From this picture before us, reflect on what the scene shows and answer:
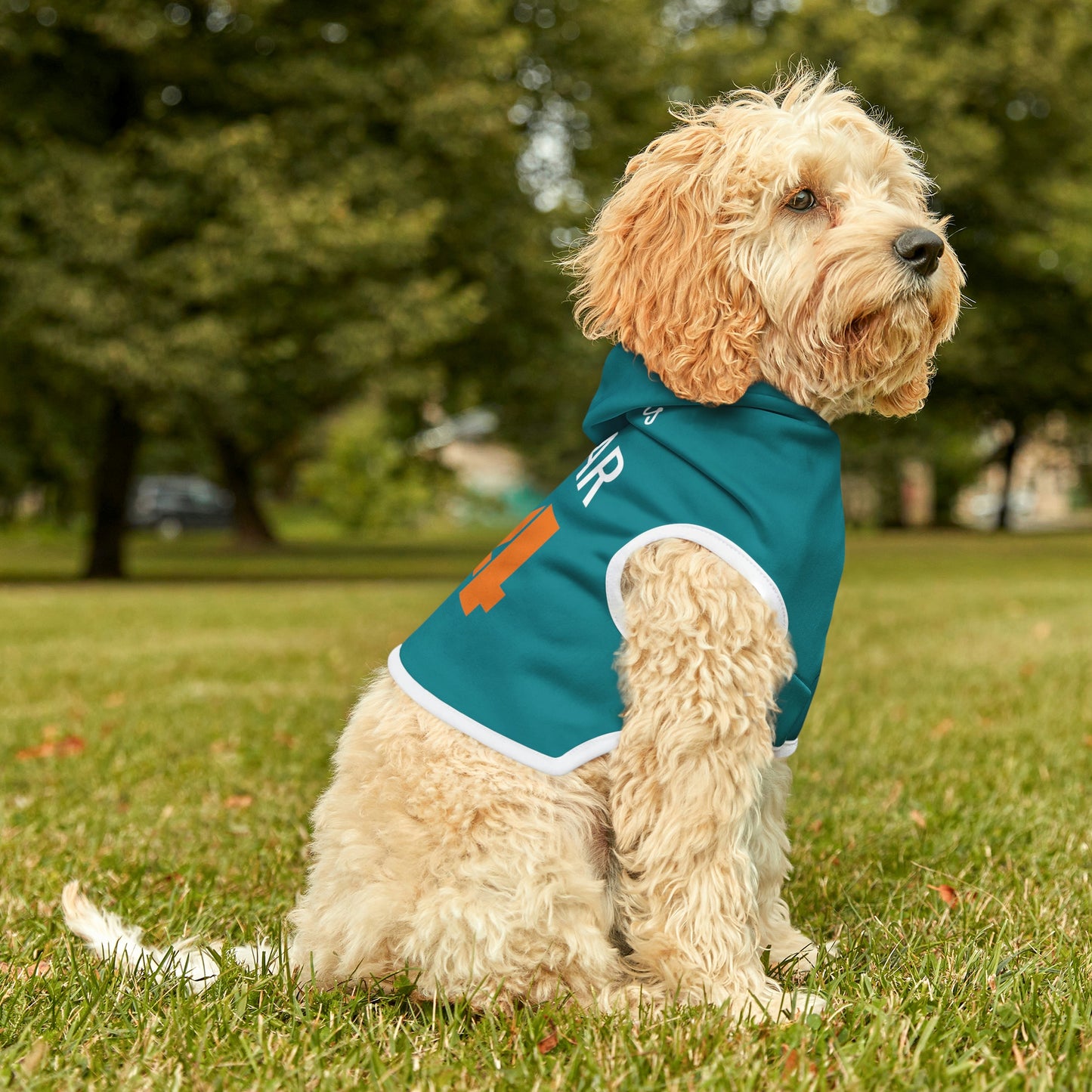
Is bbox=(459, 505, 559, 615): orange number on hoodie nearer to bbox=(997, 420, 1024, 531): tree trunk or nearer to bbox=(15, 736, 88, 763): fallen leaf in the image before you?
bbox=(15, 736, 88, 763): fallen leaf

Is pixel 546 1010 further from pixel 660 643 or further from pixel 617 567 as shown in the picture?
pixel 617 567

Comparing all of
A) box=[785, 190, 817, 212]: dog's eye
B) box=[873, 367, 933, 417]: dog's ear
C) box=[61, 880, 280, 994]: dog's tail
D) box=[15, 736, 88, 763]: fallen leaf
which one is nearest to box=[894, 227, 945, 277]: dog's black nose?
box=[785, 190, 817, 212]: dog's eye

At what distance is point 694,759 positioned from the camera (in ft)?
8.86

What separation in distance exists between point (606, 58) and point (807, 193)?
1966 cm

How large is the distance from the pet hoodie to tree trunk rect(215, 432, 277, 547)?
30316mm

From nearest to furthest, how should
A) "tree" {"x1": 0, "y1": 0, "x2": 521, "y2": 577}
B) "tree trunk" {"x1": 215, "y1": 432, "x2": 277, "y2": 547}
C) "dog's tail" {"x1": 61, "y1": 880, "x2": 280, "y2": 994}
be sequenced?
"dog's tail" {"x1": 61, "y1": 880, "x2": 280, "y2": 994} < "tree" {"x1": 0, "y1": 0, "x2": 521, "y2": 577} < "tree trunk" {"x1": 215, "y1": 432, "x2": 277, "y2": 547}

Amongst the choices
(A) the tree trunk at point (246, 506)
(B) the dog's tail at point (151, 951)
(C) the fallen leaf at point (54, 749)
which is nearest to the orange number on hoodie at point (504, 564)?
(B) the dog's tail at point (151, 951)

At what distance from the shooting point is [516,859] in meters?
2.64

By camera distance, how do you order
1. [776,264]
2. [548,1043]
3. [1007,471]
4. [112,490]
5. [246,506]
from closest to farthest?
[548,1043] < [776,264] < [112,490] < [246,506] < [1007,471]

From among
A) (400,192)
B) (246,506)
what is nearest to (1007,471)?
(246,506)

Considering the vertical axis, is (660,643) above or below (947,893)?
above

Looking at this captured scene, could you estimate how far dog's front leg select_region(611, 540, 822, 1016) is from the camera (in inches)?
106

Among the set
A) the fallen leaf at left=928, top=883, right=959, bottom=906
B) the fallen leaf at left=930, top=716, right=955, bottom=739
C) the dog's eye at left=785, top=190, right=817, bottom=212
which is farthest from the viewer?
the fallen leaf at left=930, top=716, right=955, bottom=739

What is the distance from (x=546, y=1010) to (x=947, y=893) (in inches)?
64.8
